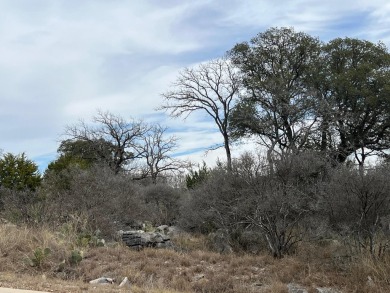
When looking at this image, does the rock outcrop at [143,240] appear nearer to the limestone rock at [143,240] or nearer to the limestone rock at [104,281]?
the limestone rock at [143,240]

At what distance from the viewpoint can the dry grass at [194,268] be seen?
10.5 meters

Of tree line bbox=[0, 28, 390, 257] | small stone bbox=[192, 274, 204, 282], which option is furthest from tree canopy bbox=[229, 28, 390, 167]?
small stone bbox=[192, 274, 204, 282]

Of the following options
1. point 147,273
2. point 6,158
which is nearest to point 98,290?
point 147,273

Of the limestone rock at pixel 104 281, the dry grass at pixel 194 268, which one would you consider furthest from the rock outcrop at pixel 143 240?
the limestone rock at pixel 104 281

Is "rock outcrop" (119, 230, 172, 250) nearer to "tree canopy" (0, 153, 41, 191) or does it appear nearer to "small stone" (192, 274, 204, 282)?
"small stone" (192, 274, 204, 282)

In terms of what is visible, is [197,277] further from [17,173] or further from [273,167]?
[17,173]

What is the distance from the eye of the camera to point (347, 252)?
38.5 ft

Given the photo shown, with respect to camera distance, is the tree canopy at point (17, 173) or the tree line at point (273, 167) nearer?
the tree line at point (273, 167)

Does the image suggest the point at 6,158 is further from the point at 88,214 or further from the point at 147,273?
the point at 147,273

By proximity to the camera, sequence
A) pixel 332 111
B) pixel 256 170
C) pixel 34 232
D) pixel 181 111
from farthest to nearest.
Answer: pixel 181 111, pixel 332 111, pixel 256 170, pixel 34 232

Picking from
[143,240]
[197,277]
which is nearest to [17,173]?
[143,240]

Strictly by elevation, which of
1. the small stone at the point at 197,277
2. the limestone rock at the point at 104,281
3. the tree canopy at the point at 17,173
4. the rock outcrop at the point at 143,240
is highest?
the tree canopy at the point at 17,173

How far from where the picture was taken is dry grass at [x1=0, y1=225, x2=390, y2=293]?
10469 mm

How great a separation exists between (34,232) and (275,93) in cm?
2242
